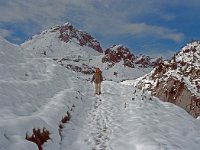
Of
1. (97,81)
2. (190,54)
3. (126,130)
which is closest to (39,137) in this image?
(126,130)

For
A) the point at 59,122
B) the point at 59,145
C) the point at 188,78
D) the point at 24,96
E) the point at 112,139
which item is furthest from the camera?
the point at 188,78

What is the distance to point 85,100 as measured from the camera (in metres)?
23.0

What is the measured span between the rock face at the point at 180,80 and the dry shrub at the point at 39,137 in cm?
1805

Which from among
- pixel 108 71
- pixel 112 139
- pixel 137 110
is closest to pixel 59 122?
pixel 112 139

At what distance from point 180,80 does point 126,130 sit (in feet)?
55.2

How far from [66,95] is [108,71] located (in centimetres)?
16944

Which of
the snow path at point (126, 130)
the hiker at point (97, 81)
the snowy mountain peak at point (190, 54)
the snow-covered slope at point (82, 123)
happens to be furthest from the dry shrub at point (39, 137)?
the snowy mountain peak at point (190, 54)

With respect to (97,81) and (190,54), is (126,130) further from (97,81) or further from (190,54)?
(190,54)

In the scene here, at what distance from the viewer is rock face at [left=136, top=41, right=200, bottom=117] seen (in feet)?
94.3

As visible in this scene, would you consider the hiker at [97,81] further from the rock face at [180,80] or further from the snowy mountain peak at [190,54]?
the snowy mountain peak at [190,54]

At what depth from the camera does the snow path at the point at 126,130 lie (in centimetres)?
1248

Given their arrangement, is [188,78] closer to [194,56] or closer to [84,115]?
[194,56]

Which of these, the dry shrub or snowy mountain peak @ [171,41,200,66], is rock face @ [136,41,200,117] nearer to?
snowy mountain peak @ [171,41,200,66]

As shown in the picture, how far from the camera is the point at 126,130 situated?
1492 centimetres
